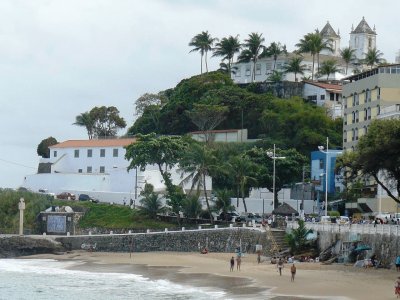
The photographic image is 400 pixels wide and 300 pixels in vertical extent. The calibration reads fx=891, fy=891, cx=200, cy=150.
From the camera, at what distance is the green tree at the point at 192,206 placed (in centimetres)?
7775

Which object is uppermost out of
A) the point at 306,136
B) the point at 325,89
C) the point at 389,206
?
the point at 325,89

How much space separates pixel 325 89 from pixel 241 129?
1325cm

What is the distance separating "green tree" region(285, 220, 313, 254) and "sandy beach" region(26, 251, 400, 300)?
2186 millimetres

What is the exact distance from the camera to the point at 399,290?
3747cm

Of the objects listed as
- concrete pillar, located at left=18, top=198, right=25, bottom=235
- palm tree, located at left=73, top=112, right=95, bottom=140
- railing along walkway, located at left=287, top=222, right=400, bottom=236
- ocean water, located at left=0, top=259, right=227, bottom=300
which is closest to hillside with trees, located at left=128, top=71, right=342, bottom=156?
palm tree, located at left=73, top=112, right=95, bottom=140

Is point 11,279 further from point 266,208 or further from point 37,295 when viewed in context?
point 266,208

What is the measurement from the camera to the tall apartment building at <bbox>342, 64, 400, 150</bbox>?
79.3m

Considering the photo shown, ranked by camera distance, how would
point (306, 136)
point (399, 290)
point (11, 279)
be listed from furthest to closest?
point (306, 136), point (11, 279), point (399, 290)

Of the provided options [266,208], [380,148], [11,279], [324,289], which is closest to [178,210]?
[266,208]

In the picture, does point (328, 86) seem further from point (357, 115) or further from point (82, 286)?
point (82, 286)

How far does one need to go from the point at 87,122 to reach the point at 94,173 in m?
27.5

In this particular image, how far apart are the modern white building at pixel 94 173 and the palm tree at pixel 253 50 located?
3016cm

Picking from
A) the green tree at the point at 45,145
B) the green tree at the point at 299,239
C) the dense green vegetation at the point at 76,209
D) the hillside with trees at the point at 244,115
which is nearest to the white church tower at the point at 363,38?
the hillside with trees at the point at 244,115

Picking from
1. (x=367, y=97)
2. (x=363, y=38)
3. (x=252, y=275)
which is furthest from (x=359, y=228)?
(x=363, y=38)
